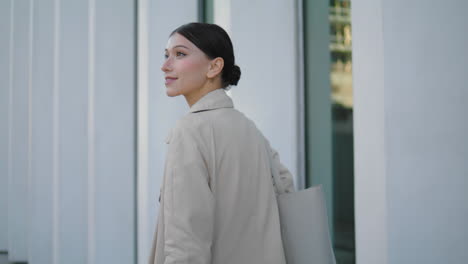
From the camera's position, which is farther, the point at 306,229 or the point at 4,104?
the point at 4,104

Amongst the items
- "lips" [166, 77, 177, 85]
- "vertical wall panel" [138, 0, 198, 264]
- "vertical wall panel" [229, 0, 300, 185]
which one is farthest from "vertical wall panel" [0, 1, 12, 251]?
"lips" [166, 77, 177, 85]

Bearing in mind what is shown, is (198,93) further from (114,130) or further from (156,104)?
(114,130)

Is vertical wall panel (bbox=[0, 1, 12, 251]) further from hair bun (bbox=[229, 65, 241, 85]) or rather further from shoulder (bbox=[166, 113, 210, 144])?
shoulder (bbox=[166, 113, 210, 144])

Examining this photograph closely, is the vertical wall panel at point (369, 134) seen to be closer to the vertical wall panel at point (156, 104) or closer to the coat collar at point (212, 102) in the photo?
the coat collar at point (212, 102)

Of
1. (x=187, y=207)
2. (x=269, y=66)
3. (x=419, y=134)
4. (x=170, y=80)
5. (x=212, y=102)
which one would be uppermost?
(x=269, y=66)

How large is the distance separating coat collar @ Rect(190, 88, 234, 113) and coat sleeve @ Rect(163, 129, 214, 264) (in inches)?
8.6

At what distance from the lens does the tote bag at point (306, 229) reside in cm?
166

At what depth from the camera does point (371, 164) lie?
195 centimetres

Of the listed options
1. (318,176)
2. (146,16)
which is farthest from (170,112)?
(318,176)

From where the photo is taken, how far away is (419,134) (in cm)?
185

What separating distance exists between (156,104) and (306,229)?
295 cm

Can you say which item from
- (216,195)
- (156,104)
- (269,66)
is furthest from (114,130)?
(216,195)

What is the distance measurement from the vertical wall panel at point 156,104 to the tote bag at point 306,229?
2759mm

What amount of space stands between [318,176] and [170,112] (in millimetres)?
1832
